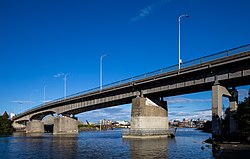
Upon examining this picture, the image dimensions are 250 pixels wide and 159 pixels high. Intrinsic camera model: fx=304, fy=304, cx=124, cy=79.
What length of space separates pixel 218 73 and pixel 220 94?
3890 mm

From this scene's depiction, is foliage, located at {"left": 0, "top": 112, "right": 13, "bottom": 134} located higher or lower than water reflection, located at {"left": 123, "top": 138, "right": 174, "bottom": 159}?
lower

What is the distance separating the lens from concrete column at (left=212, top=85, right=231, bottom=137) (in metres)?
52.2

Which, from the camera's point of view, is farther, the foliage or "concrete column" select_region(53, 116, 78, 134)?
the foliage

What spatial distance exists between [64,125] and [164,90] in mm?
61997

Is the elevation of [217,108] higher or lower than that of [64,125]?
higher

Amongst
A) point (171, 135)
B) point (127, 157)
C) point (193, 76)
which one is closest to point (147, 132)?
point (171, 135)

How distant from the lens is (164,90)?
6900cm

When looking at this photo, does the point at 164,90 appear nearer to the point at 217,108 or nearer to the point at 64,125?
the point at 217,108

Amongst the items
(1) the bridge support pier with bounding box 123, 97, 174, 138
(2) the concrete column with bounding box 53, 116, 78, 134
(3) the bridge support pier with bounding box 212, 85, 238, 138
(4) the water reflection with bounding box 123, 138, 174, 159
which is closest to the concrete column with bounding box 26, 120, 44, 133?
(2) the concrete column with bounding box 53, 116, 78, 134

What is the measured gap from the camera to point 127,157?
109 feet

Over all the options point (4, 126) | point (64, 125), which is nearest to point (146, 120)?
point (64, 125)

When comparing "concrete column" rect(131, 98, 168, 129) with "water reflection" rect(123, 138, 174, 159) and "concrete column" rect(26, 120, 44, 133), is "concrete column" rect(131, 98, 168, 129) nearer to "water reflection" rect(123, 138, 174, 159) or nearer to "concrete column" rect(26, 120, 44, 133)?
"water reflection" rect(123, 138, 174, 159)

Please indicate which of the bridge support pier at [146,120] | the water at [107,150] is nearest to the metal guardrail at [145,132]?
the bridge support pier at [146,120]

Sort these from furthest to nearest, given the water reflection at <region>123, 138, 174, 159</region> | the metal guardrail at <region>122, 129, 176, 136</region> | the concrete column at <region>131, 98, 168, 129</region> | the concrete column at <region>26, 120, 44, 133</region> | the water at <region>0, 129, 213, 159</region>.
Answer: the concrete column at <region>26, 120, 44, 133</region>, the concrete column at <region>131, 98, 168, 129</region>, the metal guardrail at <region>122, 129, 176, 136</region>, the water at <region>0, 129, 213, 159</region>, the water reflection at <region>123, 138, 174, 159</region>
